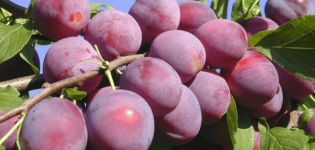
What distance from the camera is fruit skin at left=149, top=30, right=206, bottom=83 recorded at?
1051 millimetres

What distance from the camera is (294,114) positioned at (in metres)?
1.45

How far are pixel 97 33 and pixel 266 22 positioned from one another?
0.62 meters

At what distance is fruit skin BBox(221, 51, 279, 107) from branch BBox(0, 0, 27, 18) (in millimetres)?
708

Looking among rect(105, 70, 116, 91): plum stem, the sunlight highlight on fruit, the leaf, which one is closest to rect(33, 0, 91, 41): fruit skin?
the sunlight highlight on fruit

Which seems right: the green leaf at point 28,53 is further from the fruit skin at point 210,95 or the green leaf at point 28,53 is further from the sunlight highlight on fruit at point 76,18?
the fruit skin at point 210,95

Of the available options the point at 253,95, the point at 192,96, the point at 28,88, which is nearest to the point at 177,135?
the point at 192,96

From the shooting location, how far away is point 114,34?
1063 millimetres

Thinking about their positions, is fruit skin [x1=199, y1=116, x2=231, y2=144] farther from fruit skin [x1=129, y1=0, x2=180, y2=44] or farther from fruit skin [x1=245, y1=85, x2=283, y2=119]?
fruit skin [x1=129, y1=0, x2=180, y2=44]

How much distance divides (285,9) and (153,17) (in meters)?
0.62

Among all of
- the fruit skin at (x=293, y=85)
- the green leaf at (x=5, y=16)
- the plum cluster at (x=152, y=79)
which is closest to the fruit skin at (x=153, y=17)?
the plum cluster at (x=152, y=79)

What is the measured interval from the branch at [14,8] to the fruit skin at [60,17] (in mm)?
421

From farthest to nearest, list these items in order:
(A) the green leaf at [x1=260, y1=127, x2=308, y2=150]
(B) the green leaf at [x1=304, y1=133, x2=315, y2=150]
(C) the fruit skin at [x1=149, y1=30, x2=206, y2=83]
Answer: (B) the green leaf at [x1=304, y1=133, x2=315, y2=150], (A) the green leaf at [x1=260, y1=127, x2=308, y2=150], (C) the fruit skin at [x1=149, y1=30, x2=206, y2=83]

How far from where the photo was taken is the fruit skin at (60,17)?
1104mm

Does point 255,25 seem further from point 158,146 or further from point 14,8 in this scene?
point 14,8
